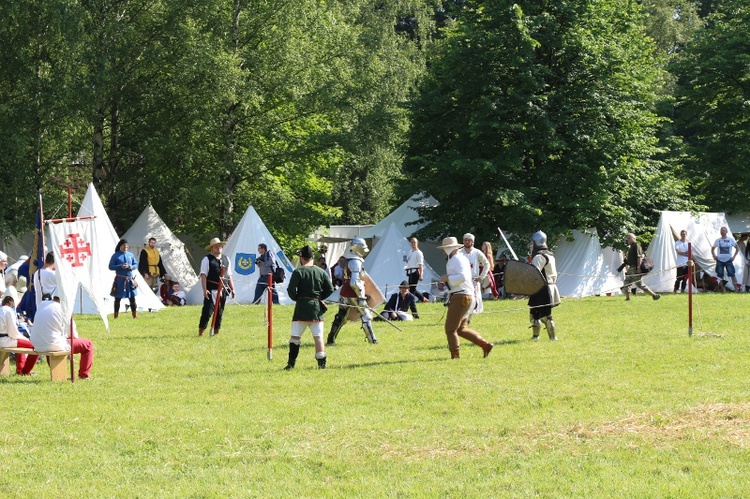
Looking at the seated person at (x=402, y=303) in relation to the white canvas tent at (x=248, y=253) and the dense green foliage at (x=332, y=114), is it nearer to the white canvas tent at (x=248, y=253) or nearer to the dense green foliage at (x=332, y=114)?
the white canvas tent at (x=248, y=253)

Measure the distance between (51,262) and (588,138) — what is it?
1898 cm

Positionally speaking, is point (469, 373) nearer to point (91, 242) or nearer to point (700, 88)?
point (91, 242)

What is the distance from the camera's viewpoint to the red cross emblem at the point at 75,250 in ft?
40.4

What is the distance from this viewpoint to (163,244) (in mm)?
30531

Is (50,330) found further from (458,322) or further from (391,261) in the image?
(391,261)

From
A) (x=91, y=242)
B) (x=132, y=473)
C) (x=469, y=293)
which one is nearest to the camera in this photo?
(x=132, y=473)

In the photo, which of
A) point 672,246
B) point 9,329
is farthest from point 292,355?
point 672,246

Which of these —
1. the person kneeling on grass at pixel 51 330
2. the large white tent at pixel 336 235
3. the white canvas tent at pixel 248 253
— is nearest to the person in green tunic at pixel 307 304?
the person kneeling on grass at pixel 51 330

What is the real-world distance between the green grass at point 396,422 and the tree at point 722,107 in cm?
2241

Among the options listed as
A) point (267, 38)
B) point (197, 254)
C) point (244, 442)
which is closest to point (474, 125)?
point (267, 38)

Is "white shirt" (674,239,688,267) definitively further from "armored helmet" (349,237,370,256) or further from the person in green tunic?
the person in green tunic

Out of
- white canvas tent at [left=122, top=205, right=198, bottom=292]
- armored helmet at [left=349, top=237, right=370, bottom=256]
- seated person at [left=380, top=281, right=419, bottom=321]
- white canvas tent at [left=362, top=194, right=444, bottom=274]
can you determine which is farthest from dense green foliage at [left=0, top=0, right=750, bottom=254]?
armored helmet at [left=349, top=237, right=370, bottom=256]

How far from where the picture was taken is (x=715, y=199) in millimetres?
37438

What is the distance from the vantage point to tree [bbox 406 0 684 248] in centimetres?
2984
